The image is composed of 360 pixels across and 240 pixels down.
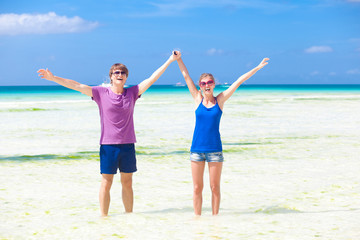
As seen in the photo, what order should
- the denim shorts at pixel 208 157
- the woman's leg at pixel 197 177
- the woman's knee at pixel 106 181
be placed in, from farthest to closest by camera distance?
1. the woman's knee at pixel 106 181
2. the woman's leg at pixel 197 177
3. the denim shorts at pixel 208 157

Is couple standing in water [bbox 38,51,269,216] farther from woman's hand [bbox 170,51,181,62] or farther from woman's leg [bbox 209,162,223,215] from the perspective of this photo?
woman's hand [bbox 170,51,181,62]

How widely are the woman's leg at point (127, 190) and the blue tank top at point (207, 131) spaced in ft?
3.10

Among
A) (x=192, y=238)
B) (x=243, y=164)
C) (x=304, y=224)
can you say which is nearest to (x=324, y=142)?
(x=243, y=164)

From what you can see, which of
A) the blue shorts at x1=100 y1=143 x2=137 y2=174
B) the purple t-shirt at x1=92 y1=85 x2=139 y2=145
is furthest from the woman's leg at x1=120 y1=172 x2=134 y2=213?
the purple t-shirt at x1=92 y1=85 x2=139 y2=145

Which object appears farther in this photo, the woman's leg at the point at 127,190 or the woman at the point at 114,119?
the woman's leg at the point at 127,190

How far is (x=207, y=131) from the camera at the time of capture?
558cm

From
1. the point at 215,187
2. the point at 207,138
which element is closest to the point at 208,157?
the point at 207,138

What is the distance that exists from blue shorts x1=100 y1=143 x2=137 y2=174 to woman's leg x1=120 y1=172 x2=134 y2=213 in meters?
0.14

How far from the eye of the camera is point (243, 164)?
10.5m

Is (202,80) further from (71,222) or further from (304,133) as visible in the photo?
(304,133)

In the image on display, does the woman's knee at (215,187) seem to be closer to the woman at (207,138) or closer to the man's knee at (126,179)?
the woman at (207,138)

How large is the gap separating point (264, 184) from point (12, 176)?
16.7 ft

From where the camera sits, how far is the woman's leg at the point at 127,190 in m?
5.86

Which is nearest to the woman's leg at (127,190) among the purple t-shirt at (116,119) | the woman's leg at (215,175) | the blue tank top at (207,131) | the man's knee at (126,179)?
the man's knee at (126,179)
